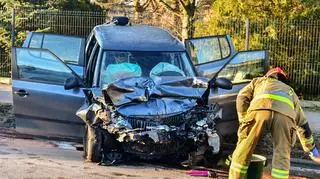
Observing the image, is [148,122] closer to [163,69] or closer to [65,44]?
[163,69]

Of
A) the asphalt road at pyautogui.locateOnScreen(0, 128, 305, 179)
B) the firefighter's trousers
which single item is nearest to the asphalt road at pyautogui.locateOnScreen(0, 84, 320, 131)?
the asphalt road at pyautogui.locateOnScreen(0, 128, 305, 179)

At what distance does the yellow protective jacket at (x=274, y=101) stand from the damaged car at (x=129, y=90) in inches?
25.6

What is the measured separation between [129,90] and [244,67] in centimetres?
265

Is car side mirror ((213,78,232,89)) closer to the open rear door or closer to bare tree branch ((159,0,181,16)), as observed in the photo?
the open rear door

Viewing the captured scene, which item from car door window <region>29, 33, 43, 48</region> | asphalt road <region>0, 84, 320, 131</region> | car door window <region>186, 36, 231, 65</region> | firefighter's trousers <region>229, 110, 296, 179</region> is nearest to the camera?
firefighter's trousers <region>229, 110, 296, 179</region>

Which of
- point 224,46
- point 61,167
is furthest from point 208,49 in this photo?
point 61,167

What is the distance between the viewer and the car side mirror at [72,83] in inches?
307

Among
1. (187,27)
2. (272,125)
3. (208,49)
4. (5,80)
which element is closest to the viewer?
(272,125)

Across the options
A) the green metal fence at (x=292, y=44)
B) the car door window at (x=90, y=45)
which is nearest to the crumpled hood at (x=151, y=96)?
the car door window at (x=90, y=45)

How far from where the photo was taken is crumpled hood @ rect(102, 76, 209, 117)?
7180mm

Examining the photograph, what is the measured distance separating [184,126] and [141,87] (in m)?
0.81

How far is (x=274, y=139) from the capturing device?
643cm

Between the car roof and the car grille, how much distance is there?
5.36 feet

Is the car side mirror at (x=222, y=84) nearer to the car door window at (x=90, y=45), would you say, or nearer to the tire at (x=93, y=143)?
the tire at (x=93, y=143)
